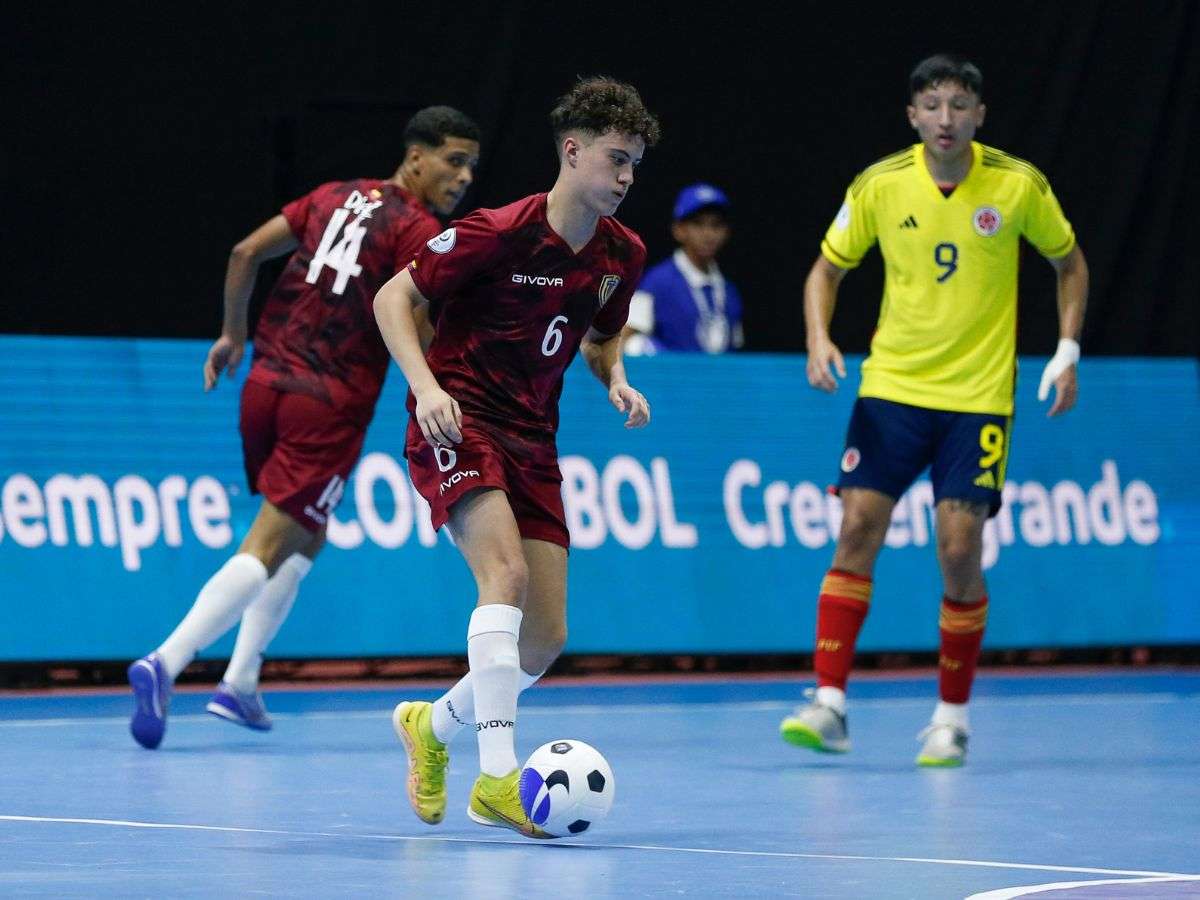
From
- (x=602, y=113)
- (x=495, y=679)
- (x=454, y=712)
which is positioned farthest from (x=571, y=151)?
(x=454, y=712)

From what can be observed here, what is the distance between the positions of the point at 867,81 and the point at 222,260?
4.08 m

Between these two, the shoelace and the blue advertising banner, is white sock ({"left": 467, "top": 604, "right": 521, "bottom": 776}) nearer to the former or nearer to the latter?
the shoelace

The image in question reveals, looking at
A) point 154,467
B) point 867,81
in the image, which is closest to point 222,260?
Result: point 154,467

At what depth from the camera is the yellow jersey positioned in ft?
25.5

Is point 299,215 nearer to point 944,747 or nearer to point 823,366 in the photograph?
point 823,366

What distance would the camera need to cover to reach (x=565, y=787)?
5457mm

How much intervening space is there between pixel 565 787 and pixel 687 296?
6353 mm

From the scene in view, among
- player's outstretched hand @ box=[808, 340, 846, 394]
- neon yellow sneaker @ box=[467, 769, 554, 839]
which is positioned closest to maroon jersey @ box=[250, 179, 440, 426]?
player's outstretched hand @ box=[808, 340, 846, 394]

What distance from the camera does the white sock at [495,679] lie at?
5.57 metres

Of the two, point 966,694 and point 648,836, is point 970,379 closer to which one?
point 966,694

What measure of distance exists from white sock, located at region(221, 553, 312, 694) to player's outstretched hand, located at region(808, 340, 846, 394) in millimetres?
2033

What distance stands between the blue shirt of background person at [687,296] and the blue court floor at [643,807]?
95.6 inches

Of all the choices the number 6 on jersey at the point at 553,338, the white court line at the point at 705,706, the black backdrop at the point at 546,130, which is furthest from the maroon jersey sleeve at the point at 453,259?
the black backdrop at the point at 546,130

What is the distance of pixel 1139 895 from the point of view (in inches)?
191
